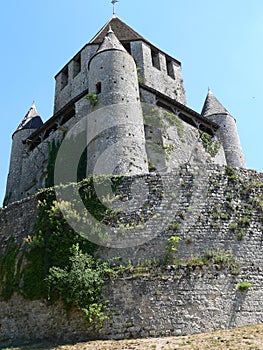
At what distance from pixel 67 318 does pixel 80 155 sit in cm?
895

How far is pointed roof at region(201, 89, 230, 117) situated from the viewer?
24239mm

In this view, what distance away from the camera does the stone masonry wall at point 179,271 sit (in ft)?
32.1

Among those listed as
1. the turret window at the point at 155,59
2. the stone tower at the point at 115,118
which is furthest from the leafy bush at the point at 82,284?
the turret window at the point at 155,59

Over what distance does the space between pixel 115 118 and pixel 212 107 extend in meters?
10.3

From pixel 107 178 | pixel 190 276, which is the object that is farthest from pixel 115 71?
pixel 190 276

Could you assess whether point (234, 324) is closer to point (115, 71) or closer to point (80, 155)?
point (80, 155)

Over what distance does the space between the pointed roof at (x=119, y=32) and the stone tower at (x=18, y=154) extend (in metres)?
6.60

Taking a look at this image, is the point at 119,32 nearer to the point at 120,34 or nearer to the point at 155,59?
the point at 120,34

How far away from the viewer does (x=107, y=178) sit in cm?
1226

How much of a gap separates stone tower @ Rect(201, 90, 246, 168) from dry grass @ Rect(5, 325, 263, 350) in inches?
540

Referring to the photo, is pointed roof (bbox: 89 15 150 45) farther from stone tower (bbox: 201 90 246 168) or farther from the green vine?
the green vine

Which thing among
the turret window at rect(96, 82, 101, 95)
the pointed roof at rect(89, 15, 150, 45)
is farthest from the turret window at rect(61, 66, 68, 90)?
the turret window at rect(96, 82, 101, 95)

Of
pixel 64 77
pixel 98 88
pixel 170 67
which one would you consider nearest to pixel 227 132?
pixel 170 67

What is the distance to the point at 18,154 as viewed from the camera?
23.5 metres
